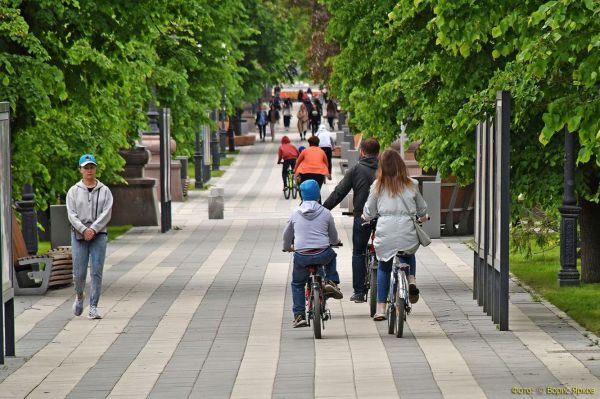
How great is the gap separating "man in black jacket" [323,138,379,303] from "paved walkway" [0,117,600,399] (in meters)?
0.29

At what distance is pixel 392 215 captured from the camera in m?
14.8

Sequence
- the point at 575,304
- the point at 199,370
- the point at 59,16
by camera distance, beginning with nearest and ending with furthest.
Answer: the point at 199,370
the point at 575,304
the point at 59,16

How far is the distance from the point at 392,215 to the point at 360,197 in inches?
99.9

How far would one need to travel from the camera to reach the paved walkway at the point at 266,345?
11469 mm

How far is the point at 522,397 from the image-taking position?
1069 cm

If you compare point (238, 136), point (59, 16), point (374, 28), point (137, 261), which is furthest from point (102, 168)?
point (238, 136)

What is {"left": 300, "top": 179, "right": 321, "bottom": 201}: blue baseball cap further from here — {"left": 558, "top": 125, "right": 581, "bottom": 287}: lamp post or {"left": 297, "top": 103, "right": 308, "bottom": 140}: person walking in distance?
{"left": 297, "top": 103, "right": 308, "bottom": 140}: person walking in distance

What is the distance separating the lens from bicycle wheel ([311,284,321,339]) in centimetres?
1426

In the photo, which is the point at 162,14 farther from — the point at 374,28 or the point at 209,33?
the point at 209,33

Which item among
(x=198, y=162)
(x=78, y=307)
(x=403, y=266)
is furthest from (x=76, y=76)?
(x=198, y=162)

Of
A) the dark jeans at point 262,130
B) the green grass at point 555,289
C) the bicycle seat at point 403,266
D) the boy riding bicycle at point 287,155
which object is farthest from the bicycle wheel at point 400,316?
the dark jeans at point 262,130

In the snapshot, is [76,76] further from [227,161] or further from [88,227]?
[227,161]

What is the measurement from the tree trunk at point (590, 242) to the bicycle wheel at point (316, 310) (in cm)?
617

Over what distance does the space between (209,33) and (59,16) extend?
59.3 feet
